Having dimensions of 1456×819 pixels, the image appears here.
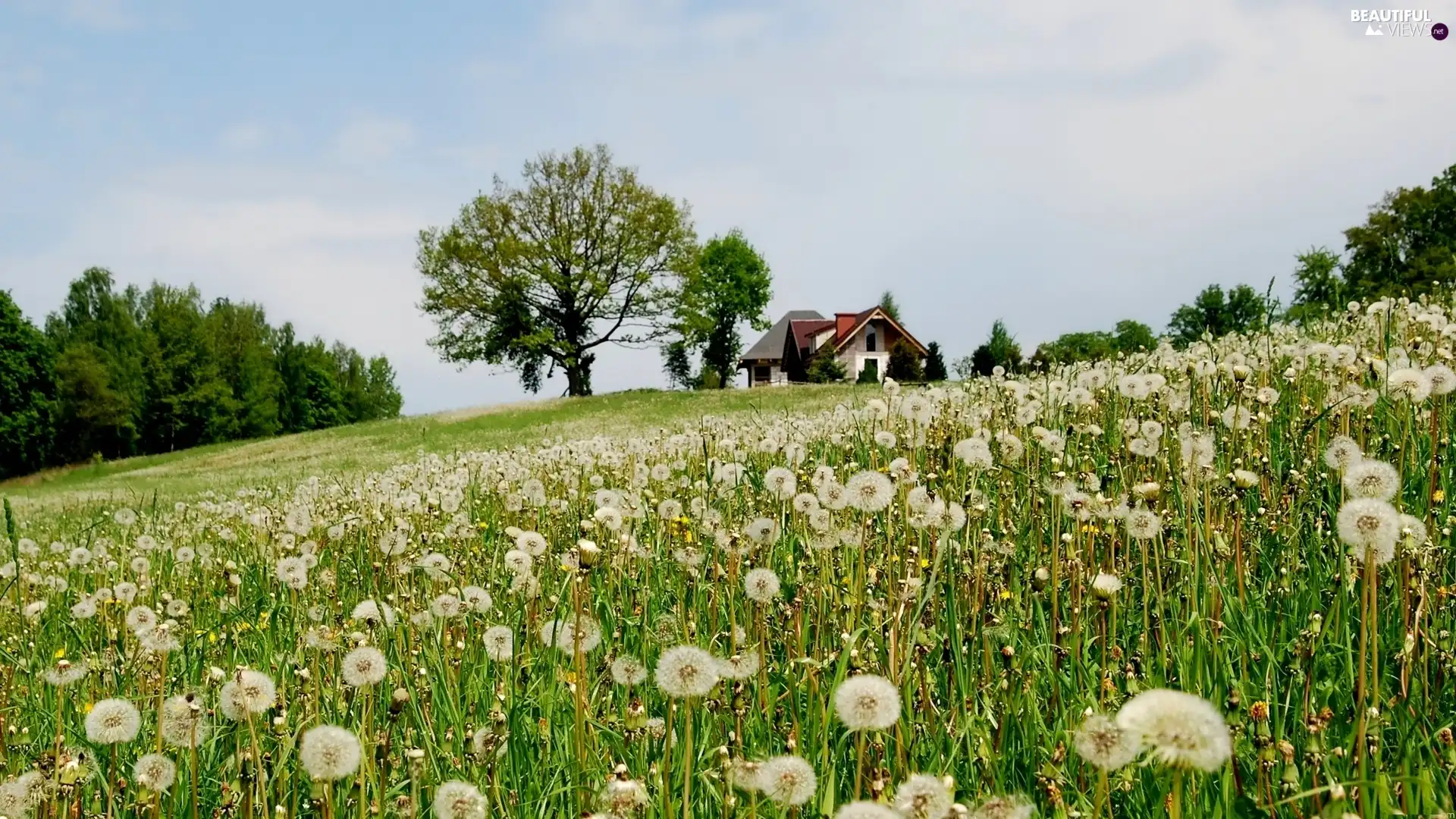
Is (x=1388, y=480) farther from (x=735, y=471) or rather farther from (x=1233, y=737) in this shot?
(x=735, y=471)

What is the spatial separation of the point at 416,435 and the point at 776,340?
215 ft

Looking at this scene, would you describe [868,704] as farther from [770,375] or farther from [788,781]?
[770,375]

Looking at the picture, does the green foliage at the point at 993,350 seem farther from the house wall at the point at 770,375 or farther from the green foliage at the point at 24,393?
the green foliage at the point at 24,393

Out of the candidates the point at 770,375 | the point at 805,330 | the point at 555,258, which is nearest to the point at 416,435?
the point at 555,258

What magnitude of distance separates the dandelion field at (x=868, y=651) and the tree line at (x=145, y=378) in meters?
59.9

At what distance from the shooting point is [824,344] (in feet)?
231

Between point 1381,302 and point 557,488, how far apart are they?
18.6 ft

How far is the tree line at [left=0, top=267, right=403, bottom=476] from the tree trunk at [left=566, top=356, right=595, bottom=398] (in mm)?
26497

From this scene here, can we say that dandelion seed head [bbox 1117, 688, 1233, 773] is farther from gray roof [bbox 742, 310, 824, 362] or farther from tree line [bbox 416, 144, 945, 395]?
gray roof [bbox 742, 310, 824, 362]

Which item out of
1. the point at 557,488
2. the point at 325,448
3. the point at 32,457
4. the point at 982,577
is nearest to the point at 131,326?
the point at 32,457

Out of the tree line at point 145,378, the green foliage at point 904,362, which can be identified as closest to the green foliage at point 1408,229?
the green foliage at point 904,362

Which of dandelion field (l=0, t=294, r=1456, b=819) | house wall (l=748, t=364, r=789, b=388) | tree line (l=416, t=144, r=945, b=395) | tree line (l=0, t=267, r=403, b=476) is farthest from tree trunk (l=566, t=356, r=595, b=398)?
dandelion field (l=0, t=294, r=1456, b=819)

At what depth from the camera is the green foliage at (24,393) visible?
53.8 m

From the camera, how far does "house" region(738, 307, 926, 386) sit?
70.8 metres
